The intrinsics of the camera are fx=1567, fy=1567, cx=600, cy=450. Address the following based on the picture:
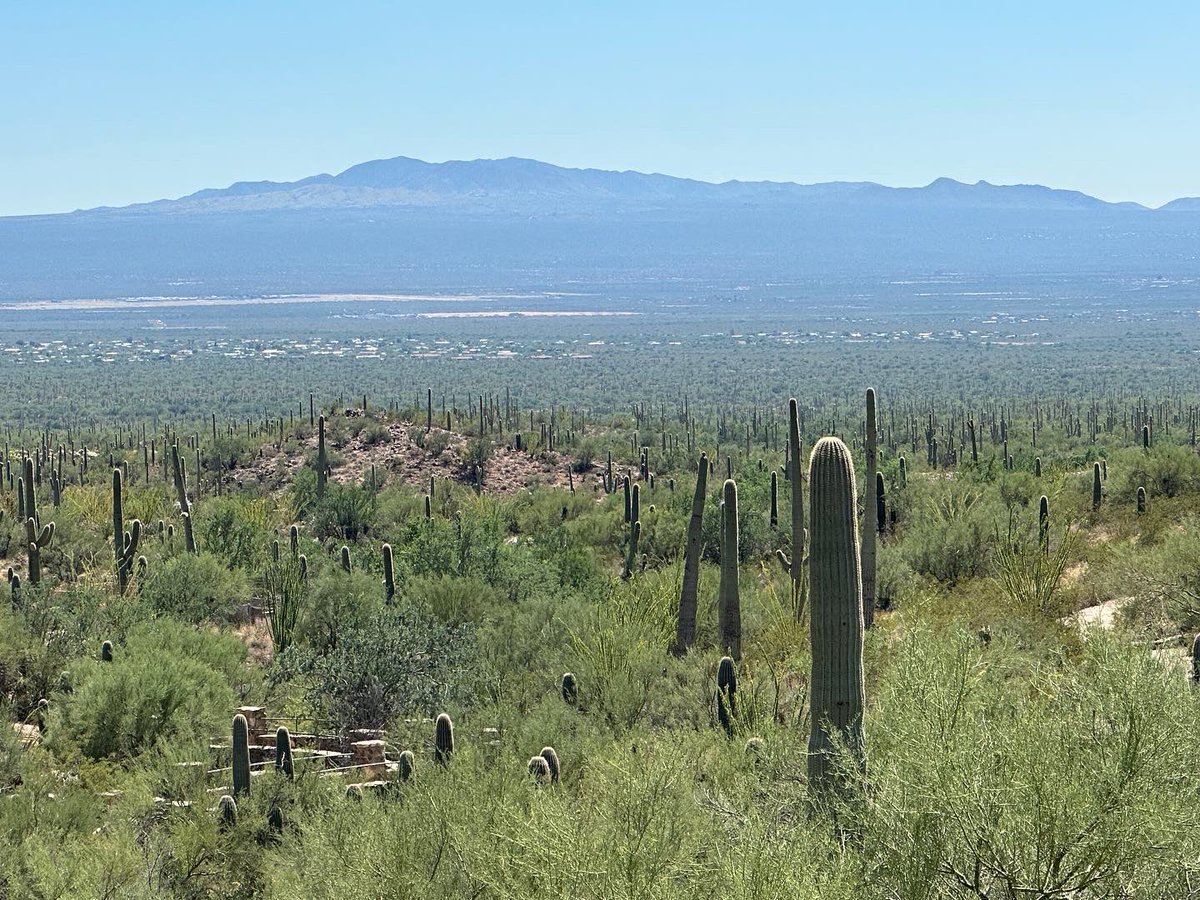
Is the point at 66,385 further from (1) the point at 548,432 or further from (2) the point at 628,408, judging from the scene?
(1) the point at 548,432

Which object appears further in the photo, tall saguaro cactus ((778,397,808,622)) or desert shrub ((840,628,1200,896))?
tall saguaro cactus ((778,397,808,622))

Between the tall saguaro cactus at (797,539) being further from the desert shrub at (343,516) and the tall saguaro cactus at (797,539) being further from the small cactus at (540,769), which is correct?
the desert shrub at (343,516)

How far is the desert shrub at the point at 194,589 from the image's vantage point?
21.7m

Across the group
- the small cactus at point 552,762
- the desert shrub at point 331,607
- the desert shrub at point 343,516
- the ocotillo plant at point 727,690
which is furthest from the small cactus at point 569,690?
the desert shrub at point 343,516

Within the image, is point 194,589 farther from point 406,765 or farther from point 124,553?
point 406,765

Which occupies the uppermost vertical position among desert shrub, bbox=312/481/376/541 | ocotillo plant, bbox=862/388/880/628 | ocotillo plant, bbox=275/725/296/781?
ocotillo plant, bbox=862/388/880/628

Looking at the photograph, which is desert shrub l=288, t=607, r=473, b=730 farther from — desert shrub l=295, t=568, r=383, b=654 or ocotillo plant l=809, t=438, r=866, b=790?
ocotillo plant l=809, t=438, r=866, b=790

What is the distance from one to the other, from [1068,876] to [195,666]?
36.1 ft

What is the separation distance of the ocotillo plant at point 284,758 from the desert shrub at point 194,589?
26.3 ft

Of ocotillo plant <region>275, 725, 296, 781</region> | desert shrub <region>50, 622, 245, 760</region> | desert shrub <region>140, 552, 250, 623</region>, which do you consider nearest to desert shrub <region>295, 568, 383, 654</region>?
desert shrub <region>140, 552, 250, 623</region>

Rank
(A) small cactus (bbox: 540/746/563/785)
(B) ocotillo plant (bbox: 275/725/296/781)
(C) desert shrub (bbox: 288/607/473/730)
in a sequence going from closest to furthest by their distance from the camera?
(A) small cactus (bbox: 540/746/563/785) < (B) ocotillo plant (bbox: 275/725/296/781) < (C) desert shrub (bbox: 288/607/473/730)

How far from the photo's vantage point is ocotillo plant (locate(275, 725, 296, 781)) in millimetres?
12734

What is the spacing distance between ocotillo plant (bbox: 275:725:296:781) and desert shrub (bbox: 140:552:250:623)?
8.02m

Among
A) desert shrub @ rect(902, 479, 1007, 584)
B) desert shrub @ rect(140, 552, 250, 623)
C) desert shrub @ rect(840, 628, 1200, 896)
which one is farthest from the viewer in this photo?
desert shrub @ rect(902, 479, 1007, 584)
